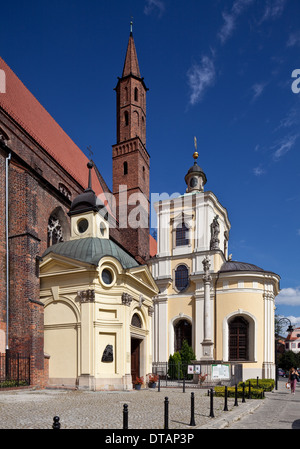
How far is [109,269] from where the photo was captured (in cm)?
1858

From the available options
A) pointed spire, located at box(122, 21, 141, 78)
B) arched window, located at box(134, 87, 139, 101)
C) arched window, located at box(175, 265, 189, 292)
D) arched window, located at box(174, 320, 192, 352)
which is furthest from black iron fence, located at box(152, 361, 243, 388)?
pointed spire, located at box(122, 21, 141, 78)

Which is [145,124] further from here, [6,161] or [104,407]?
[104,407]

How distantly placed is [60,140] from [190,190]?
12.4 metres

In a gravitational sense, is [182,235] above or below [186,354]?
above

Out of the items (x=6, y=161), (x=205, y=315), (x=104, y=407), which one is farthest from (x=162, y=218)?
(x=104, y=407)

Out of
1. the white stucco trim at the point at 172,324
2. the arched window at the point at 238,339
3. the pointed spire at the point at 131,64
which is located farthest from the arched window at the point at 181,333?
the pointed spire at the point at 131,64

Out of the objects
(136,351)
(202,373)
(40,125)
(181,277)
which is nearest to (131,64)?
(40,125)

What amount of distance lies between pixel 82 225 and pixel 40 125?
27.8 ft

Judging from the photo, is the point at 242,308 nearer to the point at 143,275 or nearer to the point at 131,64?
the point at 143,275

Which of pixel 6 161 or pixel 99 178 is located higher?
pixel 99 178

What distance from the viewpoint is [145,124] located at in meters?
37.6

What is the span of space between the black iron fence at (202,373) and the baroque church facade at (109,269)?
1.85 meters

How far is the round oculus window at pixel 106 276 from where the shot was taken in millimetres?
18438

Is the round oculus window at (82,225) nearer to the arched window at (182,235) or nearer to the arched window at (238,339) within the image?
the arched window at (182,235)
